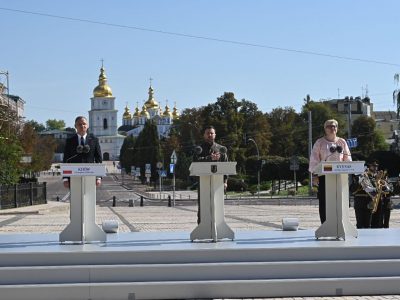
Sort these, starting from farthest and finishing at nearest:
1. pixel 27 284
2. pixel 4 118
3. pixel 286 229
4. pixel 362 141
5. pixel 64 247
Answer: pixel 362 141
pixel 4 118
pixel 286 229
pixel 64 247
pixel 27 284

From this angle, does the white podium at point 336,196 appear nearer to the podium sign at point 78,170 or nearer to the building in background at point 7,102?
the podium sign at point 78,170

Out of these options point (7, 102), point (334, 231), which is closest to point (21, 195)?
point (7, 102)

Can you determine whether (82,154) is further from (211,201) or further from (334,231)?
(334,231)

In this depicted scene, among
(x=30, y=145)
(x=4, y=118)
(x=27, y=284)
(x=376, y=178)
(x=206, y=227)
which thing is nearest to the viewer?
(x=27, y=284)

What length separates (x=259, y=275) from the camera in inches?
391

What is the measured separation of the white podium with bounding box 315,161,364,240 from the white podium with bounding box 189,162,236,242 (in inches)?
55.5

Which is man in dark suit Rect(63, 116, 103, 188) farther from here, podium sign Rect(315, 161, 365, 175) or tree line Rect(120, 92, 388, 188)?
tree line Rect(120, 92, 388, 188)

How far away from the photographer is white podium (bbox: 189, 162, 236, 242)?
36.4 feet

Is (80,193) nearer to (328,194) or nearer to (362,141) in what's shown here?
(328,194)

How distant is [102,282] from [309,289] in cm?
273

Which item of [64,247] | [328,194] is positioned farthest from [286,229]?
[64,247]

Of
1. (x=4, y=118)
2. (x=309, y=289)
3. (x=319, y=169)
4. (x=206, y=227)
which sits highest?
(x=4, y=118)

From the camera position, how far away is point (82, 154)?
11.8 meters

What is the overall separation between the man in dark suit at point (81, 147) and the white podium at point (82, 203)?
54 centimetres
